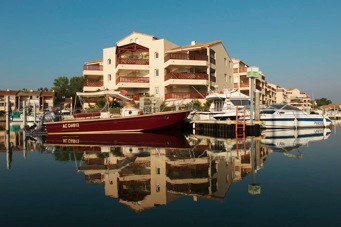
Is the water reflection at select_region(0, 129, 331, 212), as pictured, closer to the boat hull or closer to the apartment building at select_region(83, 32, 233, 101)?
the boat hull

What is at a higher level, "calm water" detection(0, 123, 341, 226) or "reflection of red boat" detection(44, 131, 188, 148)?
"reflection of red boat" detection(44, 131, 188, 148)

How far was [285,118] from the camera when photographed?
1123 inches

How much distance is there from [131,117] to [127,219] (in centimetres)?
1896

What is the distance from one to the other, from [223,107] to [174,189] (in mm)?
23310

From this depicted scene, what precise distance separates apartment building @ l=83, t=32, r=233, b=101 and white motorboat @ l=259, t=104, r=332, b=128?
12.4 meters

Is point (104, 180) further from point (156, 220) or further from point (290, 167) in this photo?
point (290, 167)

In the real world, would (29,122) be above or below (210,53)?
below

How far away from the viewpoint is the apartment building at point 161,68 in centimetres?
4028

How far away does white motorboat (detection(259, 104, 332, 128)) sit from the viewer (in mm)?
→ 28484

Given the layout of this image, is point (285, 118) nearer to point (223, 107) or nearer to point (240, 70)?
point (223, 107)

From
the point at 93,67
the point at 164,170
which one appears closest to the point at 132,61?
the point at 93,67

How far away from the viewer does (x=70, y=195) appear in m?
8.17

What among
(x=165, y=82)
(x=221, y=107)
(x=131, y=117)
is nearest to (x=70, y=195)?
(x=131, y=117)

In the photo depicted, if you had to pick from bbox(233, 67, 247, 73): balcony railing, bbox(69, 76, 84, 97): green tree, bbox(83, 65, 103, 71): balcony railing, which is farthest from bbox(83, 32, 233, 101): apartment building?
bbox(69, 76, 84, 97): green tree
